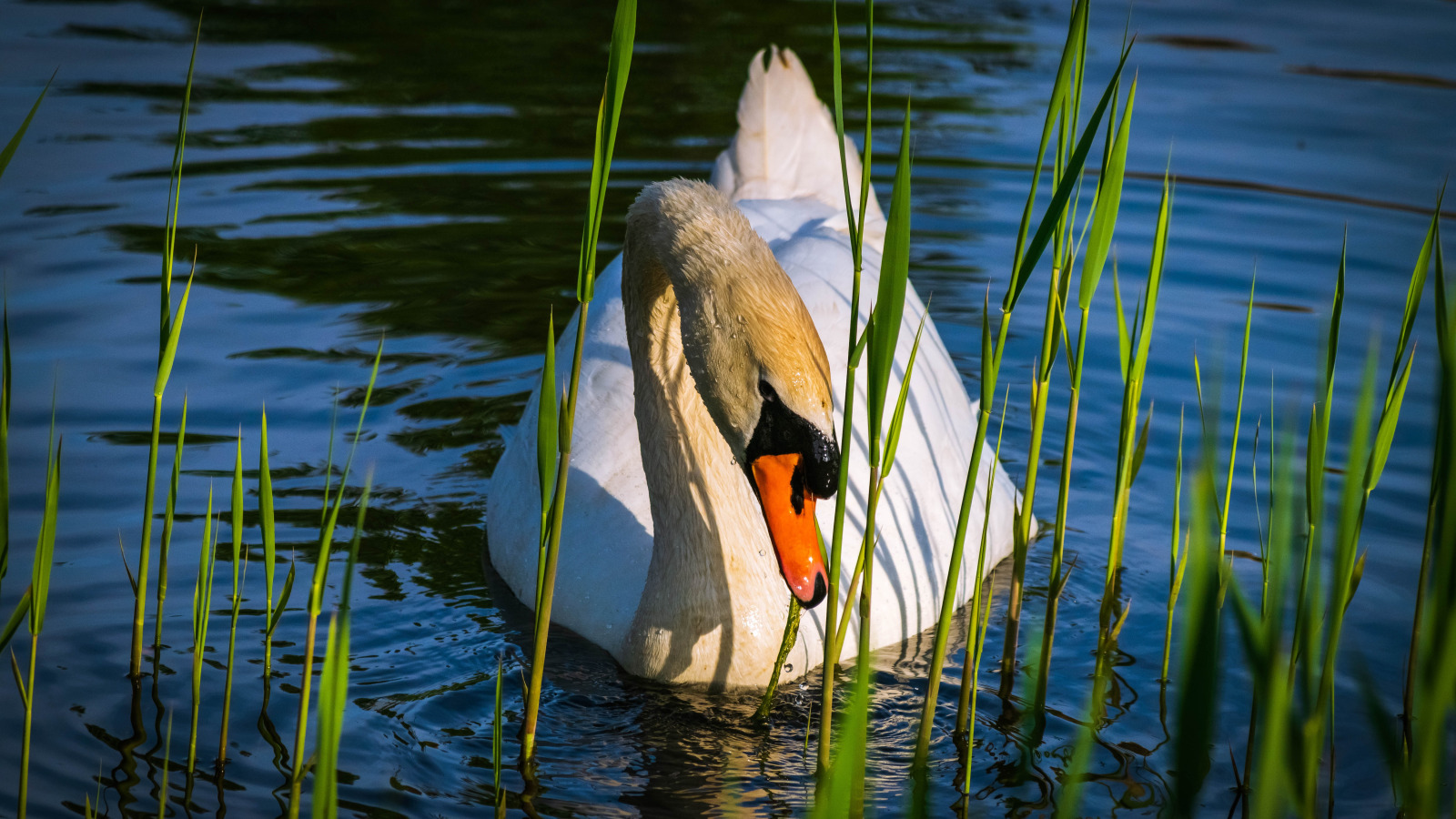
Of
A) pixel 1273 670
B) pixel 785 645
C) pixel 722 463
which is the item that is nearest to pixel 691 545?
pixel 722 463

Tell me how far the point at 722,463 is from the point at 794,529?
75 cm

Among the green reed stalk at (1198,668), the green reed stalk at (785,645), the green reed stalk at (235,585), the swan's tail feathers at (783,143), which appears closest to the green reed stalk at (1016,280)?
the green reed stalk at (785,645)

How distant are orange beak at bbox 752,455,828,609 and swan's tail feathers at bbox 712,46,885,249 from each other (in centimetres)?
278

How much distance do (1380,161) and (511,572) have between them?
6.41 meters

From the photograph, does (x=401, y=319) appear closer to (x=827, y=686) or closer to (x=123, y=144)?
(x=123, y=144)

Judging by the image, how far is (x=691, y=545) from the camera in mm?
3783

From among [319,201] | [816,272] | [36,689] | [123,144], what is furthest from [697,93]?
[36,689]

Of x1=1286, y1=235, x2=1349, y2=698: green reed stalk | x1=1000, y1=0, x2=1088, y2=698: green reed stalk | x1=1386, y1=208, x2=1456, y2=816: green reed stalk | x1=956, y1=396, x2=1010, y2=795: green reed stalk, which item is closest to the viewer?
x1=1386, y1=208, x2=1456, y2=816: green reed stalk

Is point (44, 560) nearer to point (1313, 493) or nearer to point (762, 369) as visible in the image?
point (762, 369)

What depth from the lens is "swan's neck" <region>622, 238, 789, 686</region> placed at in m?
3.78

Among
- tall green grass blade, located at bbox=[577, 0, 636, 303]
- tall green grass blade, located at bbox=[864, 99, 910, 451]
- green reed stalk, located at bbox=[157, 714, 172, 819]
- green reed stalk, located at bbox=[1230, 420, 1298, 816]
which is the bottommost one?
green reed stalk, located at bbox=[157, 714, 172, 819]

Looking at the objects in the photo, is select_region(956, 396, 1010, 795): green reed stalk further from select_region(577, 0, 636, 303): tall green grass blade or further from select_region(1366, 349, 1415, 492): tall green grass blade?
select_region(577, 0, 636, 303): tall green grass blade

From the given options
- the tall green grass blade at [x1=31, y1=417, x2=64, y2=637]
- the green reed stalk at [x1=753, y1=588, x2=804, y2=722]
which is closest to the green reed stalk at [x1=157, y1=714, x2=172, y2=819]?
the tall green grass blade at [x1=31, y1=417, x2=64, y2=637]

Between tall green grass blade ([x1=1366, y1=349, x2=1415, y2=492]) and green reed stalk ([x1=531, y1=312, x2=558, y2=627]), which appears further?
tall green grass blade ([x1=1366, y1=349, x2=1415, y2=492])
